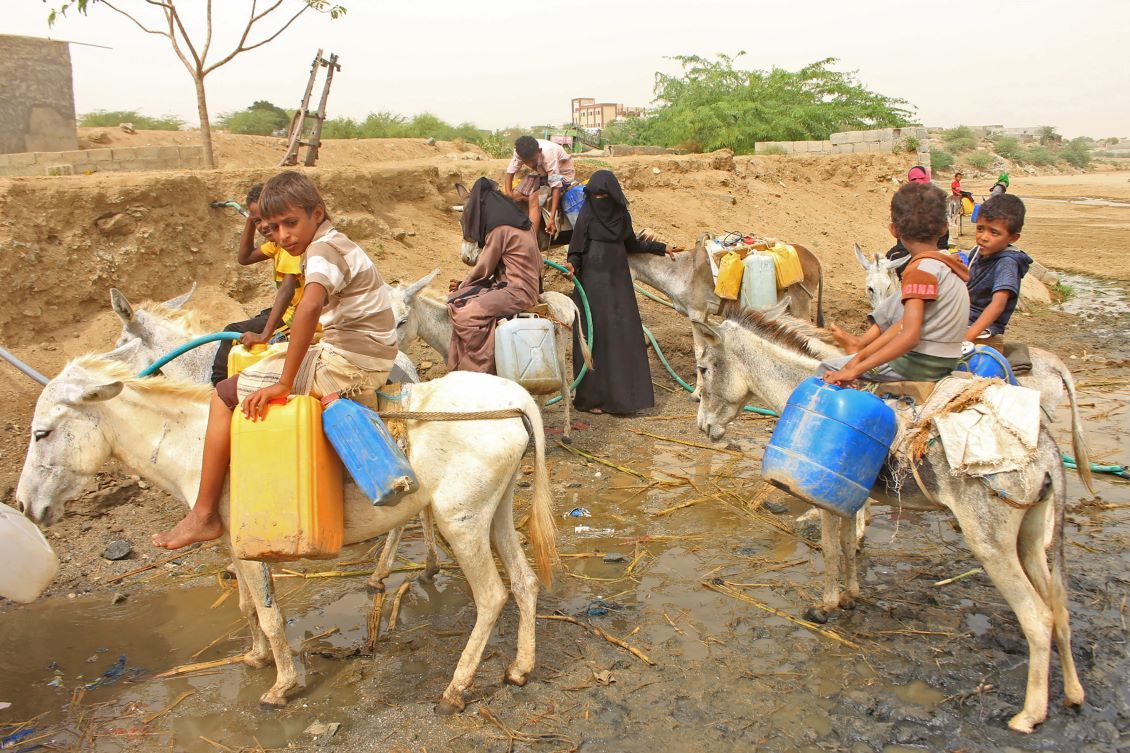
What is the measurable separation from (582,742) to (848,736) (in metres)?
1.25

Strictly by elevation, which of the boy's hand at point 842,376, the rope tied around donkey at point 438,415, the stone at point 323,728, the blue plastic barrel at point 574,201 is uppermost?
the blue plastic barrel at point 574,201

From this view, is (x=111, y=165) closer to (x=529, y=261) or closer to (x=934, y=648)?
(x=529, y=261)

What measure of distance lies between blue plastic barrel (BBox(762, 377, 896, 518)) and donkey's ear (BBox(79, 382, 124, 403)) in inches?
129

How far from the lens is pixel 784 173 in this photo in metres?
16.9

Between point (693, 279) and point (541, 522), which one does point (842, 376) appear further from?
point (693, 279)

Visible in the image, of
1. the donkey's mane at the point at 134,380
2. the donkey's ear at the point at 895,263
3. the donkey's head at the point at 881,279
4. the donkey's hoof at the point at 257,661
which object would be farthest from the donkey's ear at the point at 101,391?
the donkey's ear at the point at 895,263

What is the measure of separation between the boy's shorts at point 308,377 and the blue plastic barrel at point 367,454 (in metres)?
0.17

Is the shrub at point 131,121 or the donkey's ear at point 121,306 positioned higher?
the shrub at point 131,121

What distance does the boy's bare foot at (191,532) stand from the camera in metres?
3.76

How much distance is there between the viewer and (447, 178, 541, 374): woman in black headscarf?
23.2 ft

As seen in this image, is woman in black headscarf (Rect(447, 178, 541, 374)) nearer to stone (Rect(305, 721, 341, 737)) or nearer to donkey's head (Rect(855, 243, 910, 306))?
stone (Rect(305, 721, 341, 737))

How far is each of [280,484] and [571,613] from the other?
2139 mm

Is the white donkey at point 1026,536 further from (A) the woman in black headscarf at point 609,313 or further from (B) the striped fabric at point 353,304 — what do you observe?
(A) the woman in black headscarf at point 609,313

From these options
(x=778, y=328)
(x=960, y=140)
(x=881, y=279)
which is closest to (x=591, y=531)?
(x=778, y=328)
